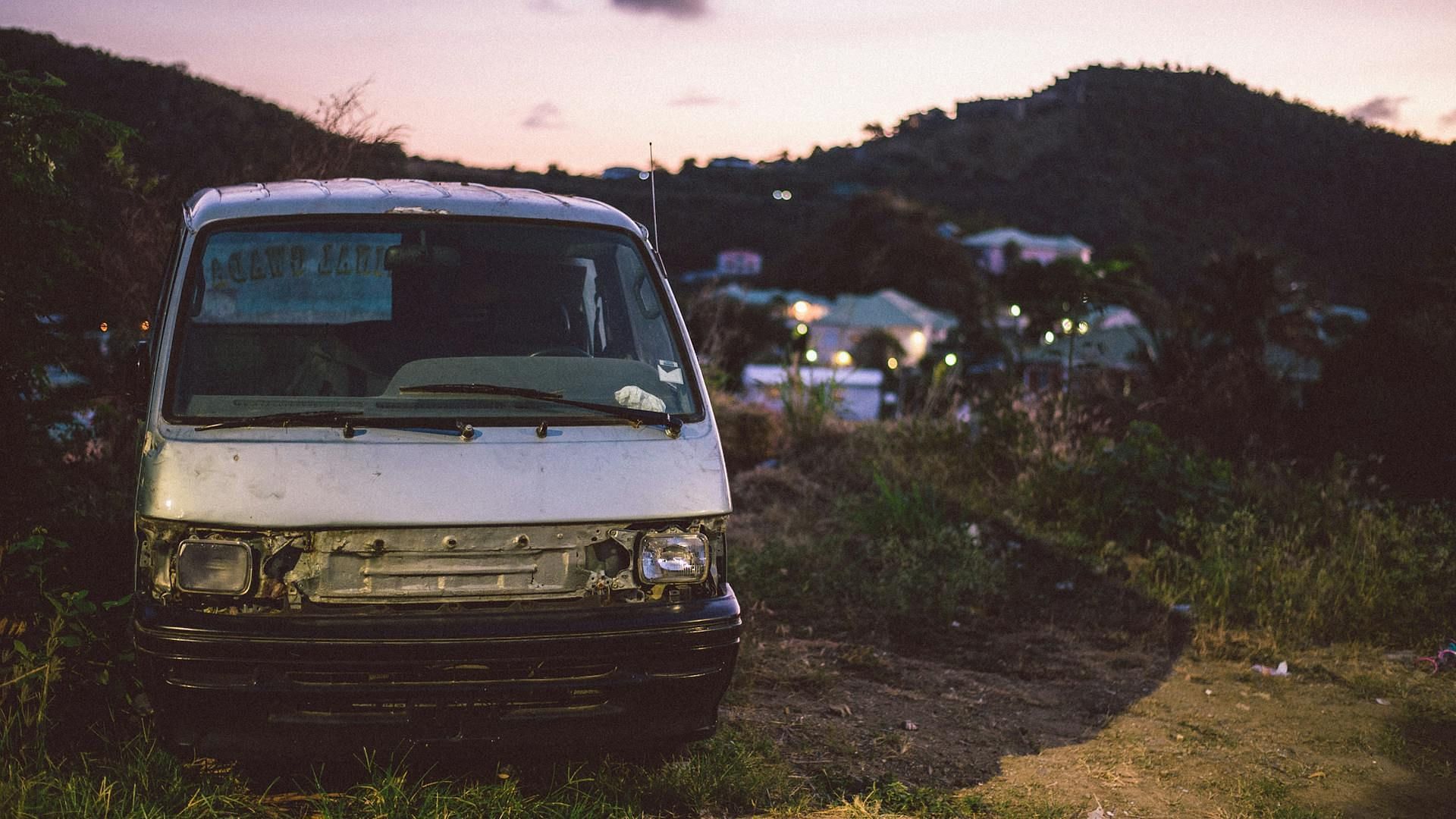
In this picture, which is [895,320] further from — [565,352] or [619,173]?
[565,352]

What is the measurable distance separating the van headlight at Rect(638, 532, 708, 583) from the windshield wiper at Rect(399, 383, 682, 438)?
31 cm

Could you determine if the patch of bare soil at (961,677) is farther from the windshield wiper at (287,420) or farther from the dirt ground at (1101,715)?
the windshield wiper at (287,420)

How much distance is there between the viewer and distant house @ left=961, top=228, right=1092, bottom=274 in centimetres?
7125

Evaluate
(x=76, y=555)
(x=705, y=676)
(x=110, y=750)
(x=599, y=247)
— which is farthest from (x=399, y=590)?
(x=76, y=555)

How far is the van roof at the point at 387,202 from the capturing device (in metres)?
3.76

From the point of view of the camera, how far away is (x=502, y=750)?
3.12 m

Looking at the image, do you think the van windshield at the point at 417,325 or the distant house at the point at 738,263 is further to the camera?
the distant house at the point at 738,263

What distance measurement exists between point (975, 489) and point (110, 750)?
6.10m

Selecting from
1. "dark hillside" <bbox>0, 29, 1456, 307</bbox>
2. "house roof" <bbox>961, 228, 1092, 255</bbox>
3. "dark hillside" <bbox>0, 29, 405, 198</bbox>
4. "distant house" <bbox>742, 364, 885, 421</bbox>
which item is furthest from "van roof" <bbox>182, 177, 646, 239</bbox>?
"house roof" <bbox>961, 228, 1092, 255</bbox>

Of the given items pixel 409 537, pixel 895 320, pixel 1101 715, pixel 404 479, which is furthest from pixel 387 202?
pixel 895 320

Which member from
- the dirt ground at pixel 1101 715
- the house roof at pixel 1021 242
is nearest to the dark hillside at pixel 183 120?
the dirt ground at pixel 1101 715

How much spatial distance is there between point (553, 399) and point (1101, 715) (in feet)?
9.89

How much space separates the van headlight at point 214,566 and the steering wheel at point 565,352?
1137mm

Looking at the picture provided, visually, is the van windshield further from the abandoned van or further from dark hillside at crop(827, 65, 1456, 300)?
dark hillside at crop(827, 65, 1456, 300)
